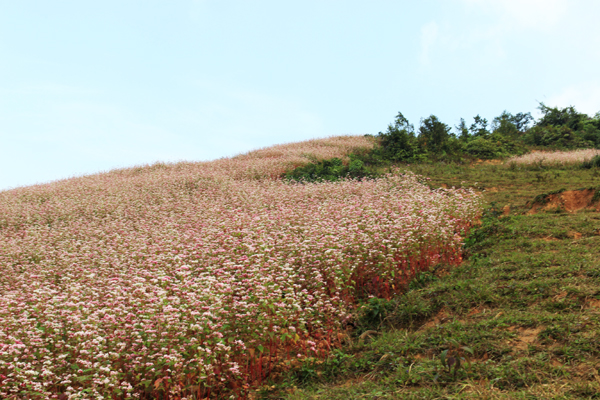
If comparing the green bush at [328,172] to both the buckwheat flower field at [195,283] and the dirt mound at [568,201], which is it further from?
the dirt mound at [568,201]

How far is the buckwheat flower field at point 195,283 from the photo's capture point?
14.5 feet

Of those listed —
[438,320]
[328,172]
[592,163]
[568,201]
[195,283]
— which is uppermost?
[328,172]

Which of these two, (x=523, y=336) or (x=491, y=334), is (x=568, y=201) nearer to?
(x=523, y=336)

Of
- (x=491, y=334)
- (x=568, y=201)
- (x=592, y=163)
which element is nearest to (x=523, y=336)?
(x=491, y=334)

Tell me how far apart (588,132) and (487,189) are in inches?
761

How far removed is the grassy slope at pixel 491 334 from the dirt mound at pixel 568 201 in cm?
259

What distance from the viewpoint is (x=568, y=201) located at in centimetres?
1038

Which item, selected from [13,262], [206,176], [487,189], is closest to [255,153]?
[206,176]

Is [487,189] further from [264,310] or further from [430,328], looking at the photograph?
[264,310]

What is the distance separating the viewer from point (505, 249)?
7.71 m

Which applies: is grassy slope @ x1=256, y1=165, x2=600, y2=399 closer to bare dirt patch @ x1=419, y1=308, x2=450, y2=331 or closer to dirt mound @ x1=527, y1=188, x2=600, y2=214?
bare dirt patch @ x1=419, y1=308, x2=450, y2=331

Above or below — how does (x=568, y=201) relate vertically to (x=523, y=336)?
above

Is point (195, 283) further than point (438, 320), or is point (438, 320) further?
point (438, 320)

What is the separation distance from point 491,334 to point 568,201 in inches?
290
